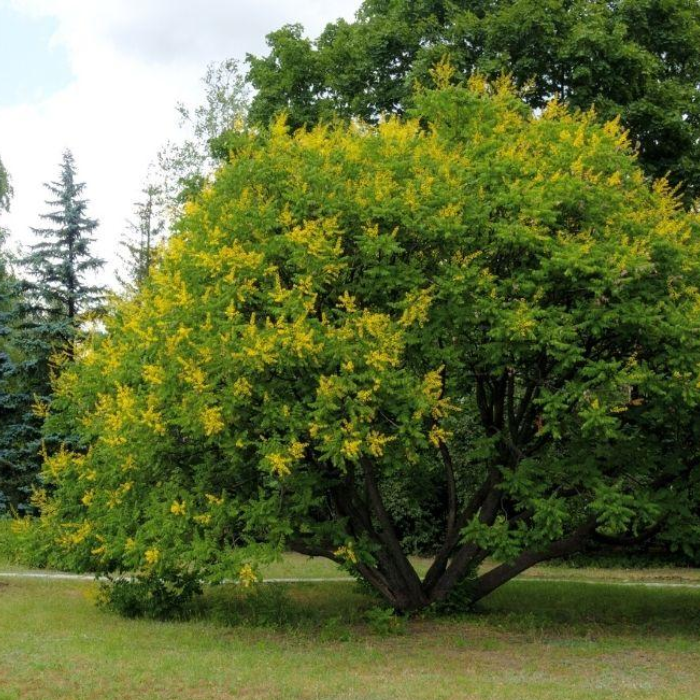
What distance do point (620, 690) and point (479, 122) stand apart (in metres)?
6.72

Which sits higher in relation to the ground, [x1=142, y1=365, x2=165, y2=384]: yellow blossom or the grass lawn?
[x1=142, y1=365, x2=165, y2=384]: yellow blossom

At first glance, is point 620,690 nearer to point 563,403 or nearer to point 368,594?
point 563,403

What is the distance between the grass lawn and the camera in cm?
842

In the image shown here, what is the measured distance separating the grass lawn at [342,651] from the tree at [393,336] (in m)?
1.02

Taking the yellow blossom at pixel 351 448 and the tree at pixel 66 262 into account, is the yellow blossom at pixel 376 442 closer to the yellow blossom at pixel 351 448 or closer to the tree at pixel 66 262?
the yellow blossom at pixel 351 448

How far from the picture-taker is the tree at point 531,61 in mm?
17516

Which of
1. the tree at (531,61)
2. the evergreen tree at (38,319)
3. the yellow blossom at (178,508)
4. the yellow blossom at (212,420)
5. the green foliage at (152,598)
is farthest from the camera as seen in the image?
the evergreen tree at (38,319)

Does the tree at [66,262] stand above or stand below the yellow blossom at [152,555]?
above

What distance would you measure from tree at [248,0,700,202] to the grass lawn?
8725 mm

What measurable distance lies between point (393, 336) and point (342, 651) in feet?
11.8

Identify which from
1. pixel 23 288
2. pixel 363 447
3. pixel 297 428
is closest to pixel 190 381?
pixel 297 428

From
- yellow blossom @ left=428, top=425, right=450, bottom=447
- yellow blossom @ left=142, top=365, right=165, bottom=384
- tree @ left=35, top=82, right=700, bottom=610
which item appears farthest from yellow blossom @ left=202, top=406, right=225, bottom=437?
yellow blossom @ left=428, top=425, right=450, bottom=447

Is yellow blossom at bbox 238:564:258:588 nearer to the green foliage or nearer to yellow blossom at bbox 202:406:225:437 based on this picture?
yellow blossom at bbox 202:406:225:437

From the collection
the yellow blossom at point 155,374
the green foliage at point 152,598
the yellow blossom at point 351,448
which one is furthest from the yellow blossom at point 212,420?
the green foliage at point 152,598
